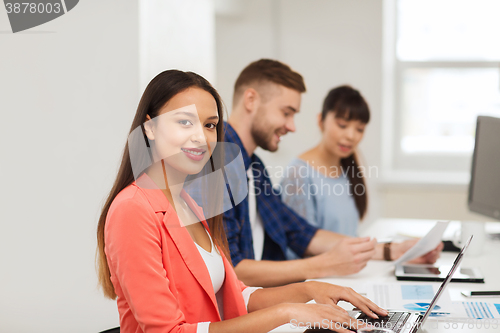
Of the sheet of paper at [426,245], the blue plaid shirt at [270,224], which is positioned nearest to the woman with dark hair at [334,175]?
the blue plaid shirt at [270,224]

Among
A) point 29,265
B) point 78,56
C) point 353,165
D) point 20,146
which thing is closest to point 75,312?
point 29,265

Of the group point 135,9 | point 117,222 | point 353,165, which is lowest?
point 353,165

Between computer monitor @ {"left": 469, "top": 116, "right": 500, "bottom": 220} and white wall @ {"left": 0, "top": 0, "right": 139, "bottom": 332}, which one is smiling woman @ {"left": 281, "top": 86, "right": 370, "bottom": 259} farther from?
white wall @ {"left": 0, "top": 0, "right": 139, "bottom": 332}

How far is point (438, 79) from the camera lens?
9.82ft

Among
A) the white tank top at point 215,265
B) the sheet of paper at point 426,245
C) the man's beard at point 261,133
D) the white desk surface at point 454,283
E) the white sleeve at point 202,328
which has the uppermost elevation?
the man's beard at point 261,133

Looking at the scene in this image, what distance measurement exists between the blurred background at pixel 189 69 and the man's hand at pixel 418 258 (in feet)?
2.47

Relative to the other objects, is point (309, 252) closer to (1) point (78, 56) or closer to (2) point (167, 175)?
(2) point (167, 175)

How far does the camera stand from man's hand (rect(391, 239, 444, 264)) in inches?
59.1

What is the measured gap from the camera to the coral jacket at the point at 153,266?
799 millimetres

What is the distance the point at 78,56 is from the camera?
1148 millimetres

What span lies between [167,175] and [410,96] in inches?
96.4

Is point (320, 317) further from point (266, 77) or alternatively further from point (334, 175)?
point (334, 175)

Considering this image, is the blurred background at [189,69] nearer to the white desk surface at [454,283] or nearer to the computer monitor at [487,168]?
the white desk surface at [454,283]

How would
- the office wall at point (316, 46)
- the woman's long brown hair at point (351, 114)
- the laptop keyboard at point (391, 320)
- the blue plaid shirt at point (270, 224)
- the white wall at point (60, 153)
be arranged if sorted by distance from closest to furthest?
the laptop keyboard at point (391, 320) < the white wall at point (60, 153) < the blue plaid shirt at point (270, 224) < the woman's long brown hair at point (351, 114) < the office wall at point (316, 46)
